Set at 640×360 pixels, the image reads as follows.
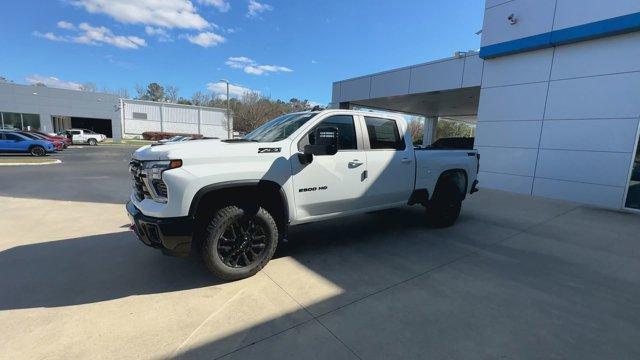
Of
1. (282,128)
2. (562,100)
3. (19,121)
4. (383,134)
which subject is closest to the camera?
(282,128)

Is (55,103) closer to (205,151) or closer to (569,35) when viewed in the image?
(205,151)

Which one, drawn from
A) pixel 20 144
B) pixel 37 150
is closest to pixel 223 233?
pixel 37 150

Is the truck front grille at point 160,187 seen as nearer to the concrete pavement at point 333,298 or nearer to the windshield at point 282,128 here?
the concrete pavement at point 333,298

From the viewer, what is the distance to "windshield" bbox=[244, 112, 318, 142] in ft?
14.1

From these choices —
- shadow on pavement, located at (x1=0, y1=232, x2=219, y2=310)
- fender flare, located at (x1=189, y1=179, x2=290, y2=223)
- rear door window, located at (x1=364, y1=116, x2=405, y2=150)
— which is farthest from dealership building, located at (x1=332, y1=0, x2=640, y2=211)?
shadow on pavement, located at (x1=0, y1=232, x2=219, y2=310)

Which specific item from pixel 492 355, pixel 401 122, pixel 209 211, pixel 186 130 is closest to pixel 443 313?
pixel 492 355

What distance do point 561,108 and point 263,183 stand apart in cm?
1002

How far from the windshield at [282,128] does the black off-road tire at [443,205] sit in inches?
114

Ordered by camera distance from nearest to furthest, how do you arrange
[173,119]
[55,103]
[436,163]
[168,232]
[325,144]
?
[168,232] < [325,144] < [436,163] < [55,103] < [173,119]

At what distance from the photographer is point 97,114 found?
4597cm

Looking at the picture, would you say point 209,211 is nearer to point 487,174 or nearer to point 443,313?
point 443,313

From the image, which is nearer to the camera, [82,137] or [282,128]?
[282,128]

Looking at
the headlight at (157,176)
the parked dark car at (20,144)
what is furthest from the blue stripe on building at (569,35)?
the parked dark car at (20,144)

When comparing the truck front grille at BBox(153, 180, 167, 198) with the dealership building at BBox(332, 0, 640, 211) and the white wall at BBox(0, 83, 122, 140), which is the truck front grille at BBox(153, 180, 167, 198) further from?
the white wall at BBox(0, 83, 122, 140)
